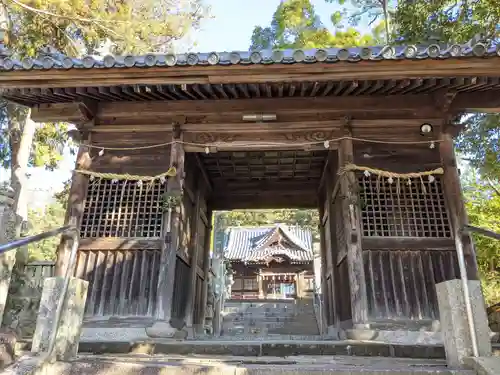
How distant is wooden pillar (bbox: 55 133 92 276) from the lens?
20.5 ft

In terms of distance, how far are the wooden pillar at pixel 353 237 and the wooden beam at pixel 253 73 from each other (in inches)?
57.9

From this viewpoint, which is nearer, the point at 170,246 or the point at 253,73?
the point at 253,73

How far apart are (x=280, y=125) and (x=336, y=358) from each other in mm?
3926

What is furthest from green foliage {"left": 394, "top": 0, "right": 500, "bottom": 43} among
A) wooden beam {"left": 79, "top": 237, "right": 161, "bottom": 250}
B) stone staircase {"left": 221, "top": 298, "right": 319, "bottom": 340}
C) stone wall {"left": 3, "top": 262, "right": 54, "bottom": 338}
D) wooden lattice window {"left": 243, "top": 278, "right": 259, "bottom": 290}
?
wooden lattice window {"left": 243, "top": 278, "right": 259, "bottom": 290}

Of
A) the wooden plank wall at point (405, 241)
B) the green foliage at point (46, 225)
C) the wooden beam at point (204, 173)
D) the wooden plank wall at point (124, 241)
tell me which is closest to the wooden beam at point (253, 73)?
the wooden plank wall at point (124, 241)

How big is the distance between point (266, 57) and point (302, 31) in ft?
42.5

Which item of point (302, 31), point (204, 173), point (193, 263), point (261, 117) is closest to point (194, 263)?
point (193, 263)

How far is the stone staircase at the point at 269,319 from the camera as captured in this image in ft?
54.0

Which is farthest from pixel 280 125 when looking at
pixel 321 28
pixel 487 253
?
pixel 321 28

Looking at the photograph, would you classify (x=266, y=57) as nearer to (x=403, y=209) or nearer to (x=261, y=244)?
(x=403, y=209)

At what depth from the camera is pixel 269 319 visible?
18.4m

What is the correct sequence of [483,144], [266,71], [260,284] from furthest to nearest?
[260,284] < [483,144] < [266,71]

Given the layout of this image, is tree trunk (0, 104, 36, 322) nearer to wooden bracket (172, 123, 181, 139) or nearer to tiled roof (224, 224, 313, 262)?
wooden bracket (172, 123, 181, 139)

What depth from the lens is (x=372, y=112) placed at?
22.9ft
